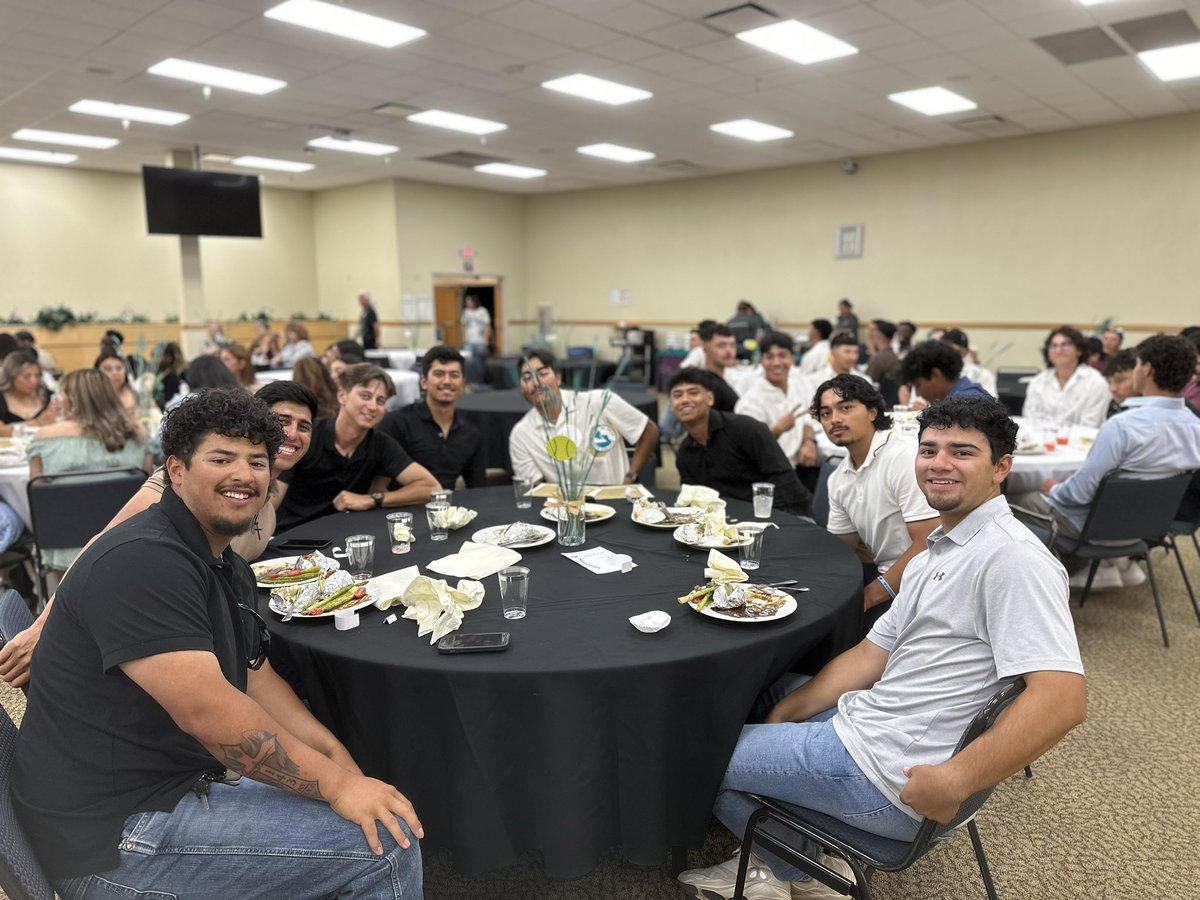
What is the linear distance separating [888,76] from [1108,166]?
3.96 m

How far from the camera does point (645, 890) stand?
6.53 feet

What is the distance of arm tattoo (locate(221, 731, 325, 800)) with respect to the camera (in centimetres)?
134

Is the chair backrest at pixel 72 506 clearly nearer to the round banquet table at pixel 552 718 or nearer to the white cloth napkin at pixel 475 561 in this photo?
the white cloth napkin at pixel 475 561

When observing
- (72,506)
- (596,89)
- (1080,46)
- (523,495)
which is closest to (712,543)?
(523,495)

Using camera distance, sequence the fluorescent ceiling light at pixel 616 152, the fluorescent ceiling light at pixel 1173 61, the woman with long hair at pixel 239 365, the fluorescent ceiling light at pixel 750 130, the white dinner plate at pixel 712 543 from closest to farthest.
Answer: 1. the white dinner plate at pixel 712 543
2. the fluorescent ceiling light at pixel 1173 61
3. the woman with long hair at pixel 239 365
4. the fluorescent ceiling light at pixel 750 130
5. the fluorescent ceiling light at pixel 616 152

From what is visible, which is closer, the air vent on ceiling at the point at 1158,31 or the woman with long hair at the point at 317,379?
the woman with long hair at the point at 317,379

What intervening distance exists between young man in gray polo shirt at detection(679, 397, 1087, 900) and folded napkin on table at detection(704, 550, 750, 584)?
1.13 ft

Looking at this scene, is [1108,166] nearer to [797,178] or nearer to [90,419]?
[797,178]

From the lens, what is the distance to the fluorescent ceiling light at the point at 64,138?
9.12 m

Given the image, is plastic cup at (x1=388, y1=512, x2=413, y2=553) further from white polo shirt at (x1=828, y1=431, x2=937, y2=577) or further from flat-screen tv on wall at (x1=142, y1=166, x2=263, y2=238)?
flat-screen tv on wall at (x1=142, y1=166, x2=263, y2=238)

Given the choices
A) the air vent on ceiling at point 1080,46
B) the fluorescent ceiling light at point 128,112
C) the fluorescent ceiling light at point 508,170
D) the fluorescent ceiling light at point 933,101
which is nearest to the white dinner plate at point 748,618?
the air vent on ceiling at point 1080,46

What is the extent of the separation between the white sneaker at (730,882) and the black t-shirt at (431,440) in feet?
7.23

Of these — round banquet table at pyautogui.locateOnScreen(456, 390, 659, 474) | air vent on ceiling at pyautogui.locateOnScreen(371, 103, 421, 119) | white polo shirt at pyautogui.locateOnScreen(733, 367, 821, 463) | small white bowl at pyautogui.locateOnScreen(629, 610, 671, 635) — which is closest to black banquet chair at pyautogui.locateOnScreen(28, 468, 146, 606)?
round banquet table at pyautogui.locateOnScreen(456, 390, 659, 474)

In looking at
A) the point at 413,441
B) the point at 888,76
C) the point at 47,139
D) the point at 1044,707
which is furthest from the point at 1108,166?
the point at 47,139
